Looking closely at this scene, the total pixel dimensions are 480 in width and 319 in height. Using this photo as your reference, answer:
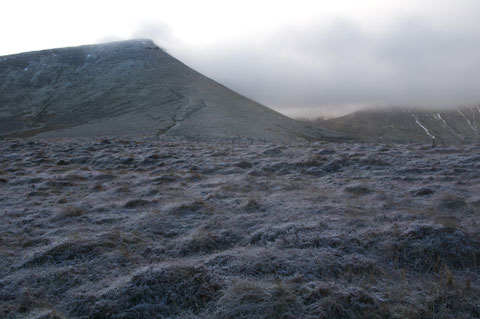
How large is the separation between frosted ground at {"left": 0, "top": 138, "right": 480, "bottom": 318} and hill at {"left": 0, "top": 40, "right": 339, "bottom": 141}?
131 ft

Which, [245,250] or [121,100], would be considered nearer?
[245,250]

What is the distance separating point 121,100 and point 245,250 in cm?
9129

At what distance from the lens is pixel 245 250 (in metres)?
6.30

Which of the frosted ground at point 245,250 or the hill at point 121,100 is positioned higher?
the hill at point 121,100

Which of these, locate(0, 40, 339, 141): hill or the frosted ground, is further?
locate(0, 40, 339, 141): hill

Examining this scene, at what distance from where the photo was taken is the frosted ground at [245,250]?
4582 mm

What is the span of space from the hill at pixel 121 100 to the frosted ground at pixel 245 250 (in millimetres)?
39875

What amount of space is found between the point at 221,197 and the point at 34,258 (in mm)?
5577

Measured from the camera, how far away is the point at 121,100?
8912 cm

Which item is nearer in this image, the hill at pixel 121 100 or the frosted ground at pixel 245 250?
the frosted ground at pixel 245 250

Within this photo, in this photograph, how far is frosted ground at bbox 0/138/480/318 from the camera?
4.58 metres

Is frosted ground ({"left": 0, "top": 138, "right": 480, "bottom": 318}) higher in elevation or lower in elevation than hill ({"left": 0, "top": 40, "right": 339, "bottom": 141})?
lower

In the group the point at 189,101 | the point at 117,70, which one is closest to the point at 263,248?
the point at 189,101

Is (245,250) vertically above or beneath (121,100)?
beneath
